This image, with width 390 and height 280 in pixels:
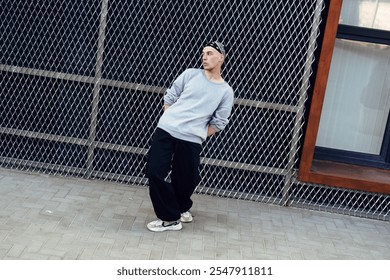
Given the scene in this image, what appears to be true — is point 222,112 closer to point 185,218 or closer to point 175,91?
point 175,91

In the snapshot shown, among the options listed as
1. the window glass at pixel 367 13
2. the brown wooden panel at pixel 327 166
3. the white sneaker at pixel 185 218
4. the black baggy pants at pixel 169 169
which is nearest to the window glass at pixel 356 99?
the window glass at pixel 367 13

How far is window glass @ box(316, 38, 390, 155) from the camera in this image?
602cm

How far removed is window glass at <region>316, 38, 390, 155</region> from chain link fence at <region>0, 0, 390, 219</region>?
1.63 ft

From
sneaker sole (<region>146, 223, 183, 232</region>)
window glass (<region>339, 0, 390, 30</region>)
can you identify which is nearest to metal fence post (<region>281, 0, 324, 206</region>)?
window glass (<region>339, 0, 390, 30</region>)

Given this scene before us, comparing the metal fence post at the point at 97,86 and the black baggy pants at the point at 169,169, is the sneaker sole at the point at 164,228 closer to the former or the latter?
the black baggy pants at the point at 169,169

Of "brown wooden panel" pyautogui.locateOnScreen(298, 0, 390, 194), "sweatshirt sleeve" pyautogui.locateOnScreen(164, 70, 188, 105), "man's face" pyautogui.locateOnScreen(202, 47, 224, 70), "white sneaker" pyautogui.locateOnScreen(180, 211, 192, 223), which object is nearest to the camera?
"man's face" pyautogui.locateOnScreen(202, 47, 224, 70)

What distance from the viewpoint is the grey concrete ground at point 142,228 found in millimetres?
4363

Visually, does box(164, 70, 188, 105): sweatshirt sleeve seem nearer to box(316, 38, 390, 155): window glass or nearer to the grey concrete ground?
the grey concrete ground

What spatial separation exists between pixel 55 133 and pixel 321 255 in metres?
3.31

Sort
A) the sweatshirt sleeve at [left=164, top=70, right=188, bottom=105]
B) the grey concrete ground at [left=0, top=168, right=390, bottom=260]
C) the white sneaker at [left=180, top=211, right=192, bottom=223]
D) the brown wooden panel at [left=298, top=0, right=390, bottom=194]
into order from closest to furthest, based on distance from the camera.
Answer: the grey concrete ground at [left=0, top=168, right=390, bottom=260]
the sweatshirt sleeve at [left=164, top=70, right=188, bottom=105]
the white sneaker at [left=180, top=211, right=192, bottom=223]
the brown wooden panel at [left=298, top=0, right=390, bottom=194]

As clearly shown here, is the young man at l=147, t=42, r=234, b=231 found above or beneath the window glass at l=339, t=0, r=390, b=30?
beneath

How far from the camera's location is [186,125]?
14.9ft

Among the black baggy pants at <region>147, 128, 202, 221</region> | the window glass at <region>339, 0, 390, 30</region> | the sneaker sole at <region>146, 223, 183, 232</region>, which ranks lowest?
the sneaker sole at <region>146, 223, 183, 232</region>

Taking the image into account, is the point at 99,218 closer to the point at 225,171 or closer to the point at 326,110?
the point at 225,171
